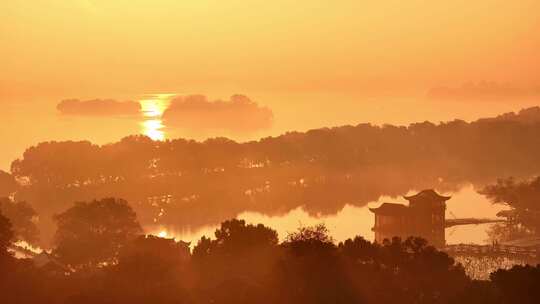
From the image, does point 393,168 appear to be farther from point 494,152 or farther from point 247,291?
point 247,291

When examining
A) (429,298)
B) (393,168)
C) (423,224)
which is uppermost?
(393,168)

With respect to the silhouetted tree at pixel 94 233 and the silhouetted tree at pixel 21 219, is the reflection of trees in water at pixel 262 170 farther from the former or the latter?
the silhouetted tree at pixel 94 233

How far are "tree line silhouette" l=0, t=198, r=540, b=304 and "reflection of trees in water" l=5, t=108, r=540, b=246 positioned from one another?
2360 cm

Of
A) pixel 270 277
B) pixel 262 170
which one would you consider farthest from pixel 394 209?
pixel 262 170

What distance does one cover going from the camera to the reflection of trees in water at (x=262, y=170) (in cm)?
6100

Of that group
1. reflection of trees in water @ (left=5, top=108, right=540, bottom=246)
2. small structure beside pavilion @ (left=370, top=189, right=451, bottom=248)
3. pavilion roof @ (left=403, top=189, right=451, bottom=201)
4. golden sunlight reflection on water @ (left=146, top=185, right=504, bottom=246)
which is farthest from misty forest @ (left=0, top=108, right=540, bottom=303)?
pavilion roof @ (left=403, top=189, right=451, bottom=201)

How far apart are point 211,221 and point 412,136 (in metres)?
40.6

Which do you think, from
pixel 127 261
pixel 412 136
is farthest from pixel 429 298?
pixel 412 136

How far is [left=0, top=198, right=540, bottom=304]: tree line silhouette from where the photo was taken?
25625 millimetres

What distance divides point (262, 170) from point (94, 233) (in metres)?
35.6

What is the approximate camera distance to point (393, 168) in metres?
79.6

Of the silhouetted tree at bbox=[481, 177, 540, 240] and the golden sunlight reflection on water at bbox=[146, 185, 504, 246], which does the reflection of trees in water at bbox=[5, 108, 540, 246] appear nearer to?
the golden sunlight reflection on water at bbox=[146, 185, 504, 246]

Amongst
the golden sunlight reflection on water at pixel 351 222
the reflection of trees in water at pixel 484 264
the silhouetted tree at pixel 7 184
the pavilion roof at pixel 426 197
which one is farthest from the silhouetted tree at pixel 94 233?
the silhouetted tree at pixel 7 184

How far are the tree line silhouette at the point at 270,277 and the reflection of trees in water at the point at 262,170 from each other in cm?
2360
